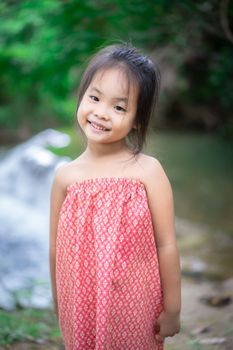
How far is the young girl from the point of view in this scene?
1771mm

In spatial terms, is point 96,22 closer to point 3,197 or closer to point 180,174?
point 3,197

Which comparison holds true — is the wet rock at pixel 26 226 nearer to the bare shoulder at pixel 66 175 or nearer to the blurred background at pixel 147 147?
the blurred background at pixel 147 147

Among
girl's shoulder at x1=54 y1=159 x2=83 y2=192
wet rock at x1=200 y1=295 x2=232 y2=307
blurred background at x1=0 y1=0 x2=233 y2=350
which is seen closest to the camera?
girl's shoulder at x1=54 y1=159 x2=83 y2=192

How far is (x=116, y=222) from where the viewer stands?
1.75 m

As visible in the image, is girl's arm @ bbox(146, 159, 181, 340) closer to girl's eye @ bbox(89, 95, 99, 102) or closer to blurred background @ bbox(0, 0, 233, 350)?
girl's eye @ bbox(89, 95, 99, 102)

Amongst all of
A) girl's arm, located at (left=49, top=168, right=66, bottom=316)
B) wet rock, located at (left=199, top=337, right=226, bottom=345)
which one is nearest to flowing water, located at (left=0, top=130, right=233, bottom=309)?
wet rock, located at (left=199, top=337, right=226, bottom=345)

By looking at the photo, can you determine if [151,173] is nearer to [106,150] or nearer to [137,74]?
[106,150]

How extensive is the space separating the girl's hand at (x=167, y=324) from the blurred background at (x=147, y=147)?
0.71 metres

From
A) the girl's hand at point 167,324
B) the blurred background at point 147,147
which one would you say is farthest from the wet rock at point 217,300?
the girl's hand at point 167,324

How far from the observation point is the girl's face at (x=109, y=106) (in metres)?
1.77

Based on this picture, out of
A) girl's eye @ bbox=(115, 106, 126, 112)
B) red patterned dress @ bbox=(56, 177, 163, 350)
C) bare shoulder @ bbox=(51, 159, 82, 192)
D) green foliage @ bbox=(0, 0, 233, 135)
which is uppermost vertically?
green foliage @ bbox=(0, 0, 233, 135)

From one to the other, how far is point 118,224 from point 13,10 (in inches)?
112

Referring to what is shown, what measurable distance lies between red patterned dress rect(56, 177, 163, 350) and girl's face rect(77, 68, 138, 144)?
169mm

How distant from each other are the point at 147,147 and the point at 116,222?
368cm
